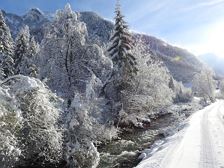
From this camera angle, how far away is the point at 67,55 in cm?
2969

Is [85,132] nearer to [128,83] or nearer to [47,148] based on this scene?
[47,148]

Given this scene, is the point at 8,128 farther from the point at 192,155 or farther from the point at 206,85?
the point at 206,85

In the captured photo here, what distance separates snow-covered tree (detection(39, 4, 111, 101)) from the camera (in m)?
29.0

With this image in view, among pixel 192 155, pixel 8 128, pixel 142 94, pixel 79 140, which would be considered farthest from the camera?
pixel 142 94

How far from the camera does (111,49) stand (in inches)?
1459

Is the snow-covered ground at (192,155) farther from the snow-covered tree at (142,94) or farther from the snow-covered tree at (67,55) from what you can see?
the snow-covered tree at (142,94)

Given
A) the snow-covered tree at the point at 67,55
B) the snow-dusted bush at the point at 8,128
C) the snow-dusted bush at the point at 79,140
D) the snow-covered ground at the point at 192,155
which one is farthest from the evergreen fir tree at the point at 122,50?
the snow-dusted bush at the point at 8,128

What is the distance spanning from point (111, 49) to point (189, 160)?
74.3 ft

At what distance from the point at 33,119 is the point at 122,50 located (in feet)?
69.1

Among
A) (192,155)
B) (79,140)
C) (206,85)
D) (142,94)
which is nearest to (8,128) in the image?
(79,140)

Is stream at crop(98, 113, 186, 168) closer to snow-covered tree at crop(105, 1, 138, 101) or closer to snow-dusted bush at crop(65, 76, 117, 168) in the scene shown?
snow-dusted bush at crop(65, 76, 117, 168)

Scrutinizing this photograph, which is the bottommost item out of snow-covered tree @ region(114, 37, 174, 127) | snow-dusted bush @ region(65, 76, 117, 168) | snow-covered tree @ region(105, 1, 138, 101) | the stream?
the stream

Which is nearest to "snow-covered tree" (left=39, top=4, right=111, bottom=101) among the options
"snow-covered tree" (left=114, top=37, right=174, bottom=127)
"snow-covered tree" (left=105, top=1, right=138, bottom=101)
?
"snow-covered tree" (left=105, top=1, right=138, bottom=101)

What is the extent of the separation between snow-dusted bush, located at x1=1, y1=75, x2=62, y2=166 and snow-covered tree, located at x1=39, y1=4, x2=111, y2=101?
11.2m
